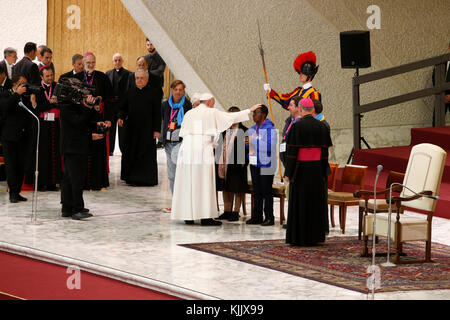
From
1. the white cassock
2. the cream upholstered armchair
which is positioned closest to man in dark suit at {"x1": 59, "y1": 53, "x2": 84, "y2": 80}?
the white cassock

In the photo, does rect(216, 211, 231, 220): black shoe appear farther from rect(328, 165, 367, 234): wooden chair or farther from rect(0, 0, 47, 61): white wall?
rect(0, 0, 47, 61): white wall

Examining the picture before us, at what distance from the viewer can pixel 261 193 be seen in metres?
8.05

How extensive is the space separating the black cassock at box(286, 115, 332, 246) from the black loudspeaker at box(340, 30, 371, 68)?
12.3 ft

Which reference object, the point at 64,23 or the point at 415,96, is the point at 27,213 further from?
the point at 64,23

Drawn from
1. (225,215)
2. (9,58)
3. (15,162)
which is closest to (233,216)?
Answer: (225,215)

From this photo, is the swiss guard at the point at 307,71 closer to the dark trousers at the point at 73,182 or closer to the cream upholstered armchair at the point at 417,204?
the cream upholstered armchair at the point at 417,204

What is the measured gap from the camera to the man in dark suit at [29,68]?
10.0 meters

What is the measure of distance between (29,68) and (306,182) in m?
4.62

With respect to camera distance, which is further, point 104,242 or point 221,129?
point 221,129

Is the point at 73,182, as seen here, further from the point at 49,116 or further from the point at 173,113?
the point at 49,116

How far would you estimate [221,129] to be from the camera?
800 cm

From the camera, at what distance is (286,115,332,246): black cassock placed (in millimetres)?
7000
